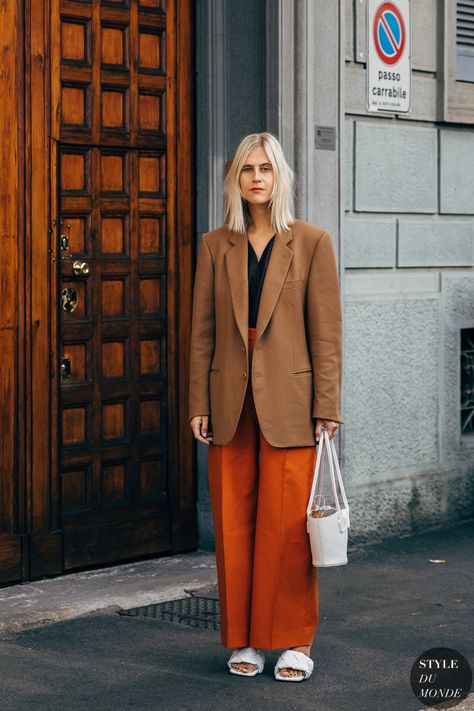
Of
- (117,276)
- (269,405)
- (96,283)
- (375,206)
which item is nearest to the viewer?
(269,405)

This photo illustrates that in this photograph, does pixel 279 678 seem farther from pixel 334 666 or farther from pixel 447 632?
pixel 447 632

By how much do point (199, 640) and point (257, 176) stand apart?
2.02 meters

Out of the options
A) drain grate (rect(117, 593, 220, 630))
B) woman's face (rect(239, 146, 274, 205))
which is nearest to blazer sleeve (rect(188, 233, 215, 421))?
woman's face (rect(239, 146, 274, 205))

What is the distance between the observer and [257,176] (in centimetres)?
548

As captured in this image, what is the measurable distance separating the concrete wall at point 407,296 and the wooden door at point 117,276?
1124 mm

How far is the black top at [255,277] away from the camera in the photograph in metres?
5.55

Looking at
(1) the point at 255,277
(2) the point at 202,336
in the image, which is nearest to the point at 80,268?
(2) the point at 202,336

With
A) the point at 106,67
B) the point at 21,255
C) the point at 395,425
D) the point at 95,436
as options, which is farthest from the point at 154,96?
the point at 395,425

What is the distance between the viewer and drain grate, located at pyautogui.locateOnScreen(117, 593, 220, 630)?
6.42 metres

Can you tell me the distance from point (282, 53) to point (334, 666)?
3.46 m

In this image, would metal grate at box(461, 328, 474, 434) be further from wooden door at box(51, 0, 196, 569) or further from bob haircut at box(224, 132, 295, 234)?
bob haircut at box(224, 132, 295, 234)

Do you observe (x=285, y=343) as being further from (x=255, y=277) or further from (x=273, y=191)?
(x=273, y=191)

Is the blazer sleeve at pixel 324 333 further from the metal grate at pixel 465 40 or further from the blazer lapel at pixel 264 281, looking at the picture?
the metal grate at pixel 465 40

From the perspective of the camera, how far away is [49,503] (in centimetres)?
714
